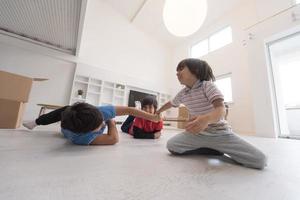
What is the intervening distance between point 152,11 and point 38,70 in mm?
2880

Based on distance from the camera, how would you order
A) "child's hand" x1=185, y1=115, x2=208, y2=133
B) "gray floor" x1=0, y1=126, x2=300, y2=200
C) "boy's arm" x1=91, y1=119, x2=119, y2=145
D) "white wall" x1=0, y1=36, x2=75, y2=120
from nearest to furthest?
"gray floor" x1=0, y1=126, x2=300, y2=200
"child's hand" x1=185, y1=115, x2=208, y2=133
"boy's arm" x1=91, y1=119, x2=119, y2=145
"white wall" x1=0, y1=36, x2=75, y2=120

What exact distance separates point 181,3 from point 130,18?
2690mm

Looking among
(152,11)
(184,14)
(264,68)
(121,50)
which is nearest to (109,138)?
(184,14)

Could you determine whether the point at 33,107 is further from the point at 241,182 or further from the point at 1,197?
the point at 241,182

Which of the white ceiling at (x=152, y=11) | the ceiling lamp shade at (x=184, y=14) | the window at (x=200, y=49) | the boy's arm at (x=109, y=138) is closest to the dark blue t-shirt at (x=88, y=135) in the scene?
the boy's arm at (x=109, y=138)

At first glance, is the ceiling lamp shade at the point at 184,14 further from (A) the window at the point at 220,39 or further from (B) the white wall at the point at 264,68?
(A) the window at the point at 220,39

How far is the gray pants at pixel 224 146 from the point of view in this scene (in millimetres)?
481

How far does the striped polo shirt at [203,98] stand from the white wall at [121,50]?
2953 millimetres

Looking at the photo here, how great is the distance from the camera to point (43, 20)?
5.59 feet

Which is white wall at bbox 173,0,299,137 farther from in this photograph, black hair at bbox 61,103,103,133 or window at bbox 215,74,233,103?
black hair at bbox 61,103,103,133

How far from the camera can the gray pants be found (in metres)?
0.48

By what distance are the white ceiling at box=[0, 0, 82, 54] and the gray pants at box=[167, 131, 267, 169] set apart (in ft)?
4.93

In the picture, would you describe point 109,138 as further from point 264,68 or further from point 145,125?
point 264,68

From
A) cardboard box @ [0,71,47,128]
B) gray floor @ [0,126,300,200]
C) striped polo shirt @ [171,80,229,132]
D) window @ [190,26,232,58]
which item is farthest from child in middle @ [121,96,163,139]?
window @ [190,26,232,58]
